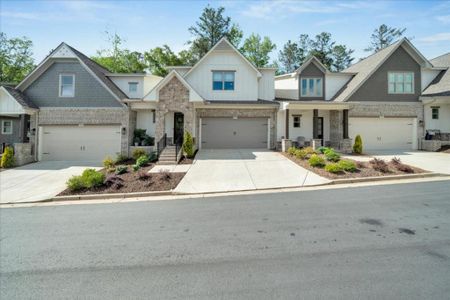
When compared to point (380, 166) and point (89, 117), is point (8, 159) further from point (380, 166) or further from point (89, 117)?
point (380, 166)

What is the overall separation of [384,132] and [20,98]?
2592 centimetres

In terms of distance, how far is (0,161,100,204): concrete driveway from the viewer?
354 inches

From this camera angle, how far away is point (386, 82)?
18125 mm

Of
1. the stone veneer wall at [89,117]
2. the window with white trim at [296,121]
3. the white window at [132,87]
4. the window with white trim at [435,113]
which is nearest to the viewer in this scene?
the stone veneer wall at [89,117]

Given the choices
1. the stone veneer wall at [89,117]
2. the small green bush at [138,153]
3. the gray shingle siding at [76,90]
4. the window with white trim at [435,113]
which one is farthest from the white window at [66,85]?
the window with white trim at [435,113]

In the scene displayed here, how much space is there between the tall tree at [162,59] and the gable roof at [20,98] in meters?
17.3

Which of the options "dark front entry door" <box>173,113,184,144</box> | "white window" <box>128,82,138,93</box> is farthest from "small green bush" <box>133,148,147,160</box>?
"white window" <box>128,82,138,93</box>

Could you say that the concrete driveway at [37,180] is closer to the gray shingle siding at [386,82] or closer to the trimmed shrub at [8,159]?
the trimmed shrub at [8,159]

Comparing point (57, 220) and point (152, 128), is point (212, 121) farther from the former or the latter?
point (57, 220)

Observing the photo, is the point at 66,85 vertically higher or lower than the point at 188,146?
higher

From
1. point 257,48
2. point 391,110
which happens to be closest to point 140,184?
point 391,110

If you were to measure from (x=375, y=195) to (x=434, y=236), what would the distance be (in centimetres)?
304

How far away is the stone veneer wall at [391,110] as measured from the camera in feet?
58.6

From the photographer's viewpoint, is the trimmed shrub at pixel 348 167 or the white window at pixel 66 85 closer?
the trimmed shrub at pixel 348 167
